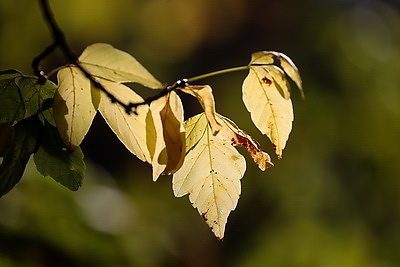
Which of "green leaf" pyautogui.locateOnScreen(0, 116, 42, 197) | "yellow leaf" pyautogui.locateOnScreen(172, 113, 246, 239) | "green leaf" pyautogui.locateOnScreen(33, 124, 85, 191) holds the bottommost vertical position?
"yellow leaf" pyautogui.locateOnScreen(172, 113, 246, 239)

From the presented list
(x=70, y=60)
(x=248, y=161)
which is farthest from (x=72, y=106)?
(x=248, y=161)

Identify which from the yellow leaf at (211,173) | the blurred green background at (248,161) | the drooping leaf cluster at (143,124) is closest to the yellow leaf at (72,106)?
the drooping leaf cluster at (143,124)

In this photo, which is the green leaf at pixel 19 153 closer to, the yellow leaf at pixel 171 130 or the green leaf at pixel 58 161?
the green leaf at pixel 58 161

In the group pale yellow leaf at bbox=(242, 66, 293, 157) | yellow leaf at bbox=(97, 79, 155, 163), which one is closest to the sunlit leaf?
pale yellow leaf at bbox=(242, 66, 293, 157)

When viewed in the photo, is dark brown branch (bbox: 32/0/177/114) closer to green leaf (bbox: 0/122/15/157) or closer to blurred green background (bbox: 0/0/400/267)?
green leaf (bbox: 0/122/15/157)

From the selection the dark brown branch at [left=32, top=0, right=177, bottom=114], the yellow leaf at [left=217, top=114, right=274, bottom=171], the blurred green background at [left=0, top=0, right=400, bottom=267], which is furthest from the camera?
the blurred green background at [left=0, top=0, right=400, bottom=267]

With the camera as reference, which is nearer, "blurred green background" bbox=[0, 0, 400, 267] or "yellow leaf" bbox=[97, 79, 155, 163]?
"yellow leaf" bbox=[97, 79, 155, 163]
